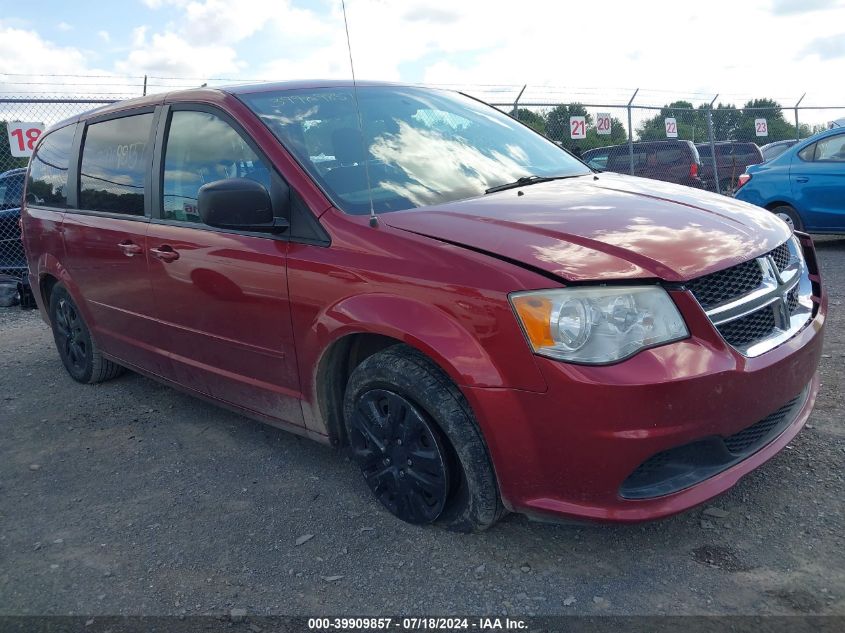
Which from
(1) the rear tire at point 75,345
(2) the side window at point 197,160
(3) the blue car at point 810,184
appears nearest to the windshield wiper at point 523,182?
(2) the side window at point 197,160

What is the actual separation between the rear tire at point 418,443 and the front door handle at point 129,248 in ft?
5.35

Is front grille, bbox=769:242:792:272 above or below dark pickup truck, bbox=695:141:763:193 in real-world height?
below

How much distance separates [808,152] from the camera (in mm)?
9086

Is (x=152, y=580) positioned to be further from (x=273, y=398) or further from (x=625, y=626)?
(x=625, y=626)

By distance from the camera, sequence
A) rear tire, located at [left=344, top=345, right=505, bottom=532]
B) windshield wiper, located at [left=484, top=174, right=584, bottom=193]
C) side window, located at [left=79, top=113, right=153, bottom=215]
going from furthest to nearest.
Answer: side window, located at [left=79, top=113, right=153, bottom=215], windshield wiper, located at [left=484, top=174, right=584, bottom=193], rear tire, located at [left=344, top=345, right=505, bottom=532]

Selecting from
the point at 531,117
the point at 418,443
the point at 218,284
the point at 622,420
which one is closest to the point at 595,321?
the point at 622,420

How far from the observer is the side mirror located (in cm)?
305

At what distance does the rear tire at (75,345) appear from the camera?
5.12 metres

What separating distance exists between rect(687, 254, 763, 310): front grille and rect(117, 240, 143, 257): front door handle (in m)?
2.79

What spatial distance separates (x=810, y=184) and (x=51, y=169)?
787 centimetres

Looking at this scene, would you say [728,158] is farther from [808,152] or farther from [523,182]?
[523,182]

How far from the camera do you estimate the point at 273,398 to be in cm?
350

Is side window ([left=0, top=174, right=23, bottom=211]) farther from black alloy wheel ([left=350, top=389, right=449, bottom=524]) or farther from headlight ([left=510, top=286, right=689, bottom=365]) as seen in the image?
headlight ([left=510, top=286, right=689, bottom=365])

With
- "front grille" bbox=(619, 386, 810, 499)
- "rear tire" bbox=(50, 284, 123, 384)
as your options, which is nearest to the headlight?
"front grille" bbox=(619, 386, 810, 499)
